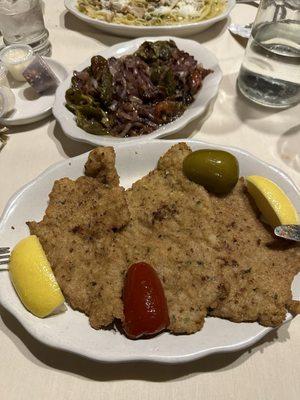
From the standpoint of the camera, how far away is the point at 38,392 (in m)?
1.40

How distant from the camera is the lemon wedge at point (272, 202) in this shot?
1585 millimetres

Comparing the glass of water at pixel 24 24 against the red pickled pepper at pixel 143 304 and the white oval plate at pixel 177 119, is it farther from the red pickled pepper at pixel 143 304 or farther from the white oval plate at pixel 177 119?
the red pickled pepper at pixel 143 304

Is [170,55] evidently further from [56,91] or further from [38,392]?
[38,392]

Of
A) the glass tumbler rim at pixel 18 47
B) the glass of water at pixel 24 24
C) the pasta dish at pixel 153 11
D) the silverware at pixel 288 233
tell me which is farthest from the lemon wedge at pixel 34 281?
the pasta dish at pixel 153 11

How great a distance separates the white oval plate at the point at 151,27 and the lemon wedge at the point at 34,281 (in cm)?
191

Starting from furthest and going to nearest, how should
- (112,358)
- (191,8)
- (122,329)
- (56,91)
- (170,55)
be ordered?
(191,8), (170,55), (56,91), (122,329), (112,358)

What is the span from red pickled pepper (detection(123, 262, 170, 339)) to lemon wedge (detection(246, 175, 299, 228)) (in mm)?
573

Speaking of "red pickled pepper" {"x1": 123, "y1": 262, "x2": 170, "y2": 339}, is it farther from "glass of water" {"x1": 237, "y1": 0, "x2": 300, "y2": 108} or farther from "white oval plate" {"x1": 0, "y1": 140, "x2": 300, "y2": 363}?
"glass of water" {"x1": 237, "y1": 0, "x2": 300, "y2": 108}

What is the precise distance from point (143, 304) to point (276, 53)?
161cm

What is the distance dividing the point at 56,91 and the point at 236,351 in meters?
1.75

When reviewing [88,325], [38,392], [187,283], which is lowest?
[38,392]

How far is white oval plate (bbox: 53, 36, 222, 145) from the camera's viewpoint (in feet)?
6.72

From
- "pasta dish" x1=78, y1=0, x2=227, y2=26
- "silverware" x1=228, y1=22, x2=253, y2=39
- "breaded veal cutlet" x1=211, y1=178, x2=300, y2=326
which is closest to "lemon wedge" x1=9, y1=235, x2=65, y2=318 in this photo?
"breaded veal cutlet" x1=211, y1=178, x2=300, y2=326

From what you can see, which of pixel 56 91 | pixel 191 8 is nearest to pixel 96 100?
pixel 56 91
